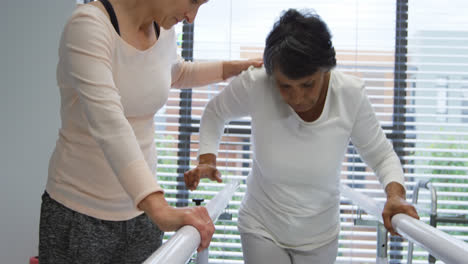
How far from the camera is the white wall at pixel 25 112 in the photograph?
2785 mm

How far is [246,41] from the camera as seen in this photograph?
3143 mm

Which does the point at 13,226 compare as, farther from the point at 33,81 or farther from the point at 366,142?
the point at 366,142

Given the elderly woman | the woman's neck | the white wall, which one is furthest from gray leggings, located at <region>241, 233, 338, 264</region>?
the white wall

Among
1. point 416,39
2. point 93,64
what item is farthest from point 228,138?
point 93,64

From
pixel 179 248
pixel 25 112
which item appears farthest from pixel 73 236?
pixel 25 112

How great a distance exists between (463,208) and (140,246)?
8.51 ft

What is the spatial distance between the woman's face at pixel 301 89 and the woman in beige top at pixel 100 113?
0.33 metres

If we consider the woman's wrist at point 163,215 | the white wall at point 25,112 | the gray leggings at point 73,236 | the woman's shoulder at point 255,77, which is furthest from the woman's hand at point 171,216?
the white wall at point 25,112

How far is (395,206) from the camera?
125 cm

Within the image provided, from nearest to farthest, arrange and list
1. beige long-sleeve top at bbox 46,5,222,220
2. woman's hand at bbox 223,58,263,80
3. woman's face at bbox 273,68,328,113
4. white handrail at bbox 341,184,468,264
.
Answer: white handrail at bbox 341,184,468,264 < beige long-sleeve top at bbox 46,5,222,220 < woman's face at bbox 273,68,328,113 < woman's hand at bbox 223,58,263,80

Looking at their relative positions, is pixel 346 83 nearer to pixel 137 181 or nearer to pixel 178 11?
pixel 178 11

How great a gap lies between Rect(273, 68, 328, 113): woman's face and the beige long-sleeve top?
1.11ft

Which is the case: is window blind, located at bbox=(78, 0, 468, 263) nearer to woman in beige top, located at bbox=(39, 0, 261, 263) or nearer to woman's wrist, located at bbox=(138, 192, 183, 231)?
woman in beige top, located at bbox=(39, 0, 261, 263)

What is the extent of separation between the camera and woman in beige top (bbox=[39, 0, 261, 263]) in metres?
0.95
